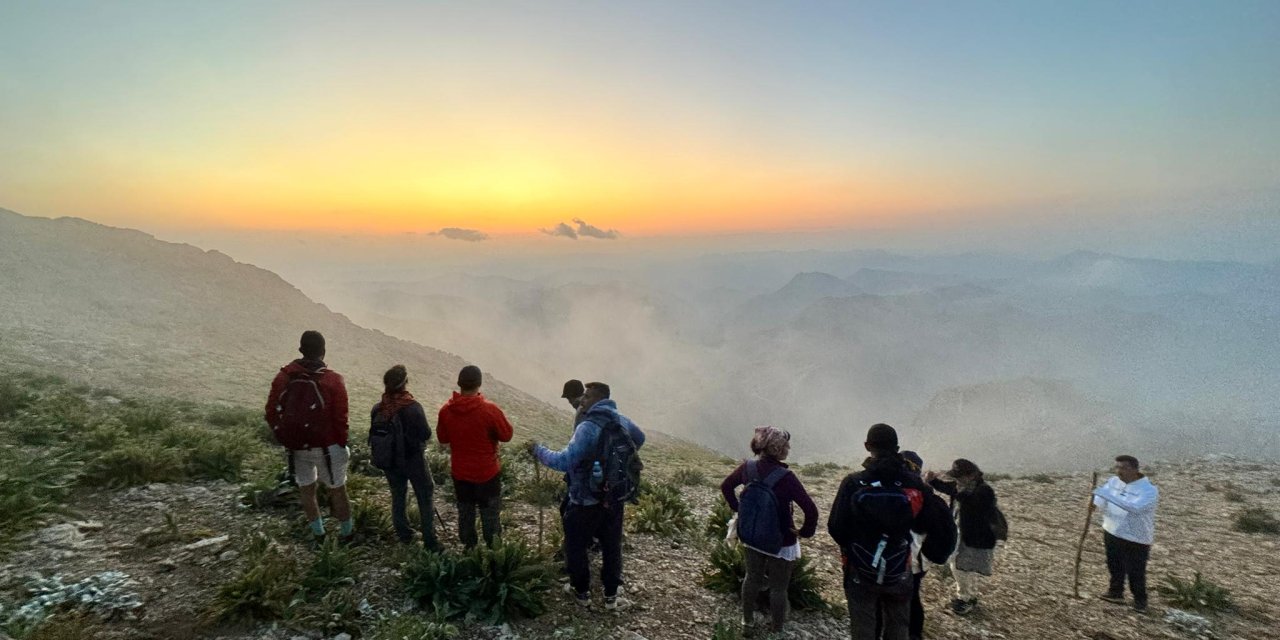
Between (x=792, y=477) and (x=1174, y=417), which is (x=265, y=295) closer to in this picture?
(x=792, y=477)

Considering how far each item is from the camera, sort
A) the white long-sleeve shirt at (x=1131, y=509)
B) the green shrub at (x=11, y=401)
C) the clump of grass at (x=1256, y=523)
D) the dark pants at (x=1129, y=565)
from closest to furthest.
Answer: the white long-sleeve shirt at (x=1131, y=509)
the dark pants at (x=1129, y=565)
the green shrub at (x=11, y=401)
the clump of grass at (x=1256, y=523)

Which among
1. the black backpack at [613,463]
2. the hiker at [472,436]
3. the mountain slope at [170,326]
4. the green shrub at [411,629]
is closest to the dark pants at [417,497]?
the hiker at [472,436]

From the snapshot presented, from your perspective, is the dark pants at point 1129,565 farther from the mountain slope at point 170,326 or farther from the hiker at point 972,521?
the mountain slope at point 170,326

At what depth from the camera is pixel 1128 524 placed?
24.5 ft

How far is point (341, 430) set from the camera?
238 inches

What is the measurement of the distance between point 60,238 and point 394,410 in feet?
264

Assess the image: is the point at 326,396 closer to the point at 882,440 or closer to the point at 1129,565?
the point at 882,440

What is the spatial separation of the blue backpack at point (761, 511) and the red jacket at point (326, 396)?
4505 millimetres

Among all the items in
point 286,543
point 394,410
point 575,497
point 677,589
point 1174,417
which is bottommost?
point 1174,417

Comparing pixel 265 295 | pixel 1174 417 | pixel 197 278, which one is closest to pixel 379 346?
pixel 265 295

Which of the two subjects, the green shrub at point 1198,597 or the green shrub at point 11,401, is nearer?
the green shrub at point 1198,597

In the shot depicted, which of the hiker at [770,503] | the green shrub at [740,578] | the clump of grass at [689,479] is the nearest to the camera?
the hiker at [770,503]

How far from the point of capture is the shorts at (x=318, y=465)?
6047mm

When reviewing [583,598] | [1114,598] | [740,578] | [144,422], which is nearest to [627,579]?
[583,598]
